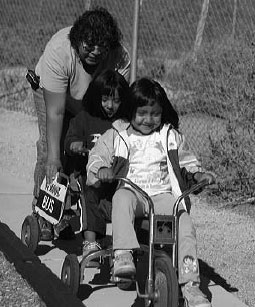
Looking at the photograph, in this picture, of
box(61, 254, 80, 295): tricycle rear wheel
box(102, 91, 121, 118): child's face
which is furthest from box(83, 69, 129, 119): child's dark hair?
box(61, 254, 80, 295): tricycle rear wheel

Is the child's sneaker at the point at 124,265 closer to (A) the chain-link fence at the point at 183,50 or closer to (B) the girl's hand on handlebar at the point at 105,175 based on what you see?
(B) the girl's hand on handlebar at the point at 105,175

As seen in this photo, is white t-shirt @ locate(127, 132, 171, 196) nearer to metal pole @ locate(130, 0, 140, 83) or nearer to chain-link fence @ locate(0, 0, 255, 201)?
chain-link fence @ locate(0, 0, 255, 201)

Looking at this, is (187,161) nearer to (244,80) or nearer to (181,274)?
(181,274)

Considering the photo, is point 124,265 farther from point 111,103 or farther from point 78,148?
point 111,103

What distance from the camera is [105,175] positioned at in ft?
16.3

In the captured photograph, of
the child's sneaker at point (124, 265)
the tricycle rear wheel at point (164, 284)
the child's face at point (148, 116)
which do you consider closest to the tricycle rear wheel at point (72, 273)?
the child's sneaker at point (124, 265)

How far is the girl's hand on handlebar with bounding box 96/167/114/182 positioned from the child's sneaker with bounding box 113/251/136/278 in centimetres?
42

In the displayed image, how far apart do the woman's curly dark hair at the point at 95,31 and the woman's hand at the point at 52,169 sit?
796 millimetres

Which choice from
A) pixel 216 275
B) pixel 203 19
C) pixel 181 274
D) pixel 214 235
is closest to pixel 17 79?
pixel 203 19

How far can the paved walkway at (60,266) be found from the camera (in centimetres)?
532

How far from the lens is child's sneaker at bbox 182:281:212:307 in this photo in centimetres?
466

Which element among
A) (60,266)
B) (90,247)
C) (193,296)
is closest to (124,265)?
(193,296)

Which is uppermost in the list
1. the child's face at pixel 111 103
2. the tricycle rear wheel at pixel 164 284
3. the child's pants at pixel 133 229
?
the child's face at pixel 111 103

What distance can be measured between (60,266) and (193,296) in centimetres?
150
